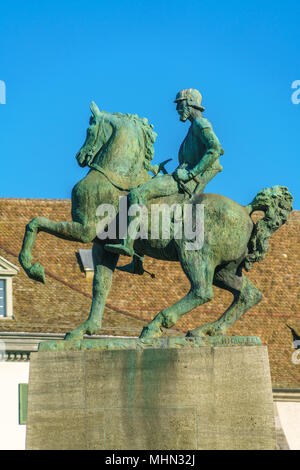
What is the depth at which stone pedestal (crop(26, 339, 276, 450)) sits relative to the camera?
46.6ft

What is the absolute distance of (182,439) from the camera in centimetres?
1417

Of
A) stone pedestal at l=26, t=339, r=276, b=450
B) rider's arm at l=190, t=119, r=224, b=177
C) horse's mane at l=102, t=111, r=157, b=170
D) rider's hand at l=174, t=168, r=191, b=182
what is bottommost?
stone pedestal at l=26, t=339, r=276, b=450

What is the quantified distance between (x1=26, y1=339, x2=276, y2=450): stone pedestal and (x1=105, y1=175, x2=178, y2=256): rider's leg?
1.19 meters

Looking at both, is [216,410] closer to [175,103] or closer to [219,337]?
[219,337]

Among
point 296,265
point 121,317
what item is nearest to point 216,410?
point 121,317

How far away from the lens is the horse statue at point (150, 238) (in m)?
15.1

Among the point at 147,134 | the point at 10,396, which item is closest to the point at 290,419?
the point at 10,396

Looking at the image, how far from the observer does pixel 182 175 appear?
15.3 metres

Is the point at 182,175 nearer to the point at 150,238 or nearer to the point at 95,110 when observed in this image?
the point at 150,238

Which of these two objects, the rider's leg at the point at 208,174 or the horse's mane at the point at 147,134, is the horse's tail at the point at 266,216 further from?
the horse's mane at the point at 147,134

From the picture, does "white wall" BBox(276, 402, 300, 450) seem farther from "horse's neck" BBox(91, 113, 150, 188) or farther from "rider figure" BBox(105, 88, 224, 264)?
"horse's neck" BBox(91, 113, 150, 188)

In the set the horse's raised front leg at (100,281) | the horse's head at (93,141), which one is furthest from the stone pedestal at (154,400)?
the horse's head at (93,141)

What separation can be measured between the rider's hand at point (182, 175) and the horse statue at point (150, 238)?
0.60 ft

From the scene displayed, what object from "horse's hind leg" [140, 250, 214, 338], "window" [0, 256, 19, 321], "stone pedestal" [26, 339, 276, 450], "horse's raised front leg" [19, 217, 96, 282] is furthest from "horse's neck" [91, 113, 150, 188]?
"window" [0, 256, 19, 321]
